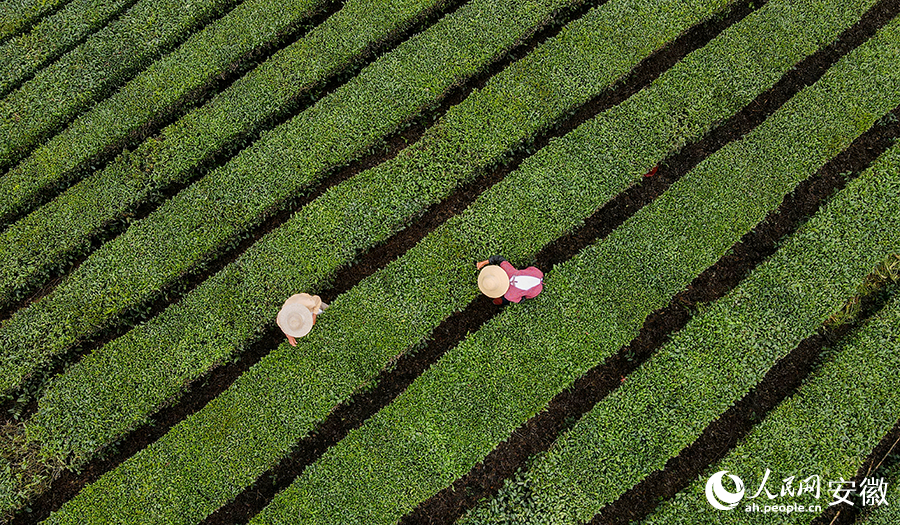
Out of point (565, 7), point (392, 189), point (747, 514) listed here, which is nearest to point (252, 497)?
point (392, 189)

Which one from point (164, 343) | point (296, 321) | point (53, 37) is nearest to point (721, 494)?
point (296, 321)

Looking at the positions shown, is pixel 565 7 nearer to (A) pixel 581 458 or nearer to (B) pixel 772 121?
(B) pixel 772 121

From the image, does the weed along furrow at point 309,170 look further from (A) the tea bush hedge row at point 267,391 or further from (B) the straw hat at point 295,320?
(B) the straw hat at point 295,320

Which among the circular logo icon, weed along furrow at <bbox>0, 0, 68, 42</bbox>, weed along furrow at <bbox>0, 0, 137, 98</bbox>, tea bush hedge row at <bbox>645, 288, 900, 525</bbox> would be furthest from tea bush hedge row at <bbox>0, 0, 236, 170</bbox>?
the circular logo icon

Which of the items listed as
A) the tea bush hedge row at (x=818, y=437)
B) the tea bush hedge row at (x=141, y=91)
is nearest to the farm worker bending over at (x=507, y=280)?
the tea bush hedge row at (x=818, y=437)

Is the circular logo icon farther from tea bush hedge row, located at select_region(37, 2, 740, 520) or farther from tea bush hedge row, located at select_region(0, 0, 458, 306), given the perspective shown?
tea bush hedge row, located at select_region(0, 0, 458, 306)

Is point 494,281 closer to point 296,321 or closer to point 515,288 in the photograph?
point 515,288
